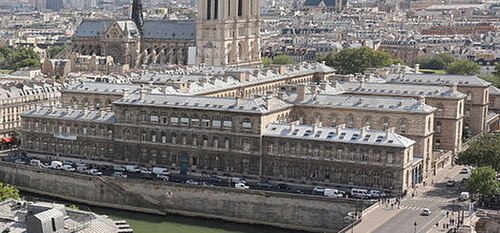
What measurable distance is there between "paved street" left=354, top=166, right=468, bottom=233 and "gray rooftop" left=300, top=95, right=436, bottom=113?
8224mm

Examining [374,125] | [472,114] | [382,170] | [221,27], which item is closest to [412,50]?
[221,27]

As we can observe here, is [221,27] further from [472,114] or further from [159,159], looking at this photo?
[159,159]

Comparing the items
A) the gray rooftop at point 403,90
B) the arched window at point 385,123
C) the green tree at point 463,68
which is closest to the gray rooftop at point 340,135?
the arched window at point 385,123

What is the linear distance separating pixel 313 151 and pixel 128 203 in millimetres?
17712

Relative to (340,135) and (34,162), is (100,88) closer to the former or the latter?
(34,162)

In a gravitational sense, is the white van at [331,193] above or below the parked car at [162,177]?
above

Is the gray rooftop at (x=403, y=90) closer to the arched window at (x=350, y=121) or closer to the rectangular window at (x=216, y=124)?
the arched window at (x=350, y=121)

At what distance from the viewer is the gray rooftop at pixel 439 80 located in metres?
103

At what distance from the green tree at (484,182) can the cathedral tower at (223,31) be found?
81.6 m

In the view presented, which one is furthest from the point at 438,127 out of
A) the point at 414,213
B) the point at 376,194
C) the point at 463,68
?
the point at 463,68

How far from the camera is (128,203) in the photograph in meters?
77.8

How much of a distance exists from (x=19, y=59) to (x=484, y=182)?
5158 inches

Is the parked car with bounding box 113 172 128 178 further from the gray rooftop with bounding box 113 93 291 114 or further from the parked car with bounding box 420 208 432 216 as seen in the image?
the parked car with bounding box 420 208 432 216

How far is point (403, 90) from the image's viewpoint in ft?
311
